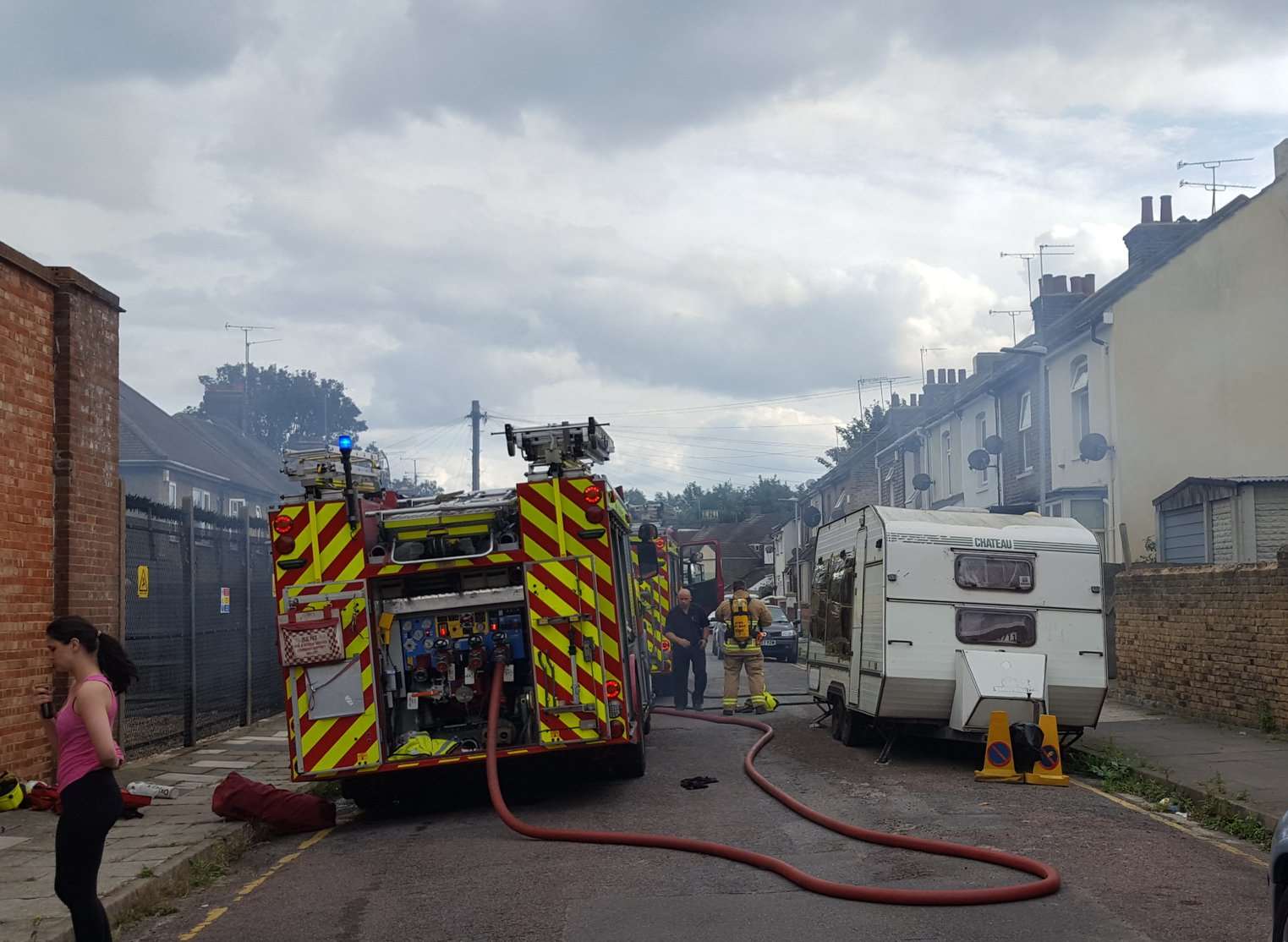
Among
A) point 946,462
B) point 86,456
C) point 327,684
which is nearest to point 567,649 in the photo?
point 327,684

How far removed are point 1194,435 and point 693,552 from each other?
9.12 meters

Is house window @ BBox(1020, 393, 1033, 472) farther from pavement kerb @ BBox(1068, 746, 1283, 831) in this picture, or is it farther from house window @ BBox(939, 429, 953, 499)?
pavement kerb @ BBox(1068, 746, 1283, 831)

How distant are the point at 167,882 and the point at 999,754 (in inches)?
274

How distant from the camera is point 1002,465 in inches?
Answer: 1221

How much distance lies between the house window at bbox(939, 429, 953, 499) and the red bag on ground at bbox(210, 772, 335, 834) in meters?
28.8

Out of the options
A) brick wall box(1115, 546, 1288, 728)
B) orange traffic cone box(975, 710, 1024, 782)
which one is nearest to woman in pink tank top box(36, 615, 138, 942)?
orange traffic cone box(975, 710, 1024, 782)

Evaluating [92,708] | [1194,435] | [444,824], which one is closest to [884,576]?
[444,824]

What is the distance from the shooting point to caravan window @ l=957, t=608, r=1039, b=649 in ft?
41.4

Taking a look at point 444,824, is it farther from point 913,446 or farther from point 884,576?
point 913,446

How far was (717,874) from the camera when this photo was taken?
25.7 ft

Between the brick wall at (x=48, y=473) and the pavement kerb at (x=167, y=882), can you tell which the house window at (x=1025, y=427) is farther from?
the pavement kerb at (x=167, y=882)

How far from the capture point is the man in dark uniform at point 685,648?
19172 millimetres

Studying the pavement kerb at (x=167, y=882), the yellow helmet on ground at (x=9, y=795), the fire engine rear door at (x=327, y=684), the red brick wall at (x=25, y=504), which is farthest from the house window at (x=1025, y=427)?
the yellow helmet on ground at (x=9, y=795)

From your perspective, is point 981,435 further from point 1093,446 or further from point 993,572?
point 993,572
